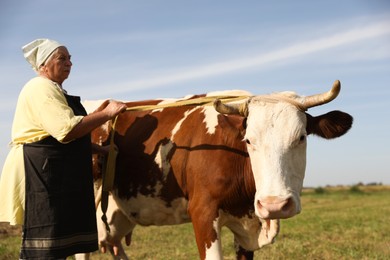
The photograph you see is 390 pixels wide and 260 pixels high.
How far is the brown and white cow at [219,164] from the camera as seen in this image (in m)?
4.49

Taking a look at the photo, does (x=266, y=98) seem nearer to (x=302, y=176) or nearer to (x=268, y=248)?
(x=302, y=176)

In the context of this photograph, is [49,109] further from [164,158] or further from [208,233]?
[208,233]

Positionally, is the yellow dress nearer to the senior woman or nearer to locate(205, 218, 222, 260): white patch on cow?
the senior woman

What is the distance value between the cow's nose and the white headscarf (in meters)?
2.18

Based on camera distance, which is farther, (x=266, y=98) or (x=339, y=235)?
(x=339, y=235)

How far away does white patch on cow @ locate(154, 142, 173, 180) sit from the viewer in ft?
18.1

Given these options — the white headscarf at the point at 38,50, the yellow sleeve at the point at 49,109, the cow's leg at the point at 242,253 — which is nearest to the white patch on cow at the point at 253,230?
the cow's leg at the point at 242,253

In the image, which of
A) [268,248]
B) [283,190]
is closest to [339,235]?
[268,248]

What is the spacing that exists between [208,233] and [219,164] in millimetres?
642

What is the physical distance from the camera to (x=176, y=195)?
5.46 metres

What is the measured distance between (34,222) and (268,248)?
6.37 m

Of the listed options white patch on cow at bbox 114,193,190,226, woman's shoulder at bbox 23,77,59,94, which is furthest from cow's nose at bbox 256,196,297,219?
woman's shoulder at bbox 23,77,59,94

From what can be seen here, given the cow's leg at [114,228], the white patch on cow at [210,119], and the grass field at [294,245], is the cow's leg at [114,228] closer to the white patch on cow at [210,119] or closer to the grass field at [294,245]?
the white patch on cow at [210,119]

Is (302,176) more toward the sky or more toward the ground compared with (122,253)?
more toward the sky
